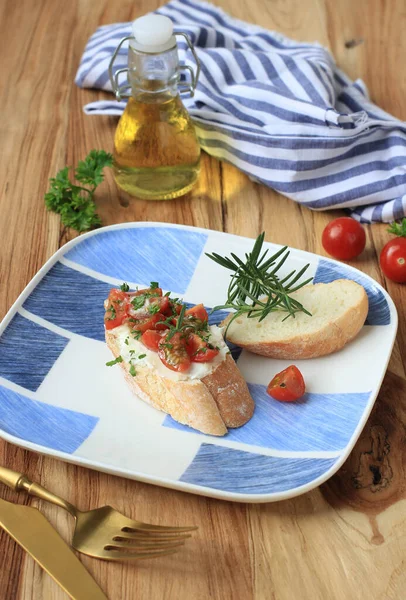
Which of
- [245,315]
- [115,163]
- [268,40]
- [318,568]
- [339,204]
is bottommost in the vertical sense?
[318,568]

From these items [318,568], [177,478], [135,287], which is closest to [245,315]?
[135,287]

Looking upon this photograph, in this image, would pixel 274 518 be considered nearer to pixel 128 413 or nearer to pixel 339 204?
pixel 128 413

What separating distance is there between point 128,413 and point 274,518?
49cm

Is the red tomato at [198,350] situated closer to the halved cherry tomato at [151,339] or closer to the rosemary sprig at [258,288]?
the halved cherry tomato at [151,339]

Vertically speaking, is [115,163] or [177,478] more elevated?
[115,163]

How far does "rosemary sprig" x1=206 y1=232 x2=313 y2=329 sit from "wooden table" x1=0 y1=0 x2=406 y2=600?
0.37m

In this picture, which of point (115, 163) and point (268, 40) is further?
point (268, 40)

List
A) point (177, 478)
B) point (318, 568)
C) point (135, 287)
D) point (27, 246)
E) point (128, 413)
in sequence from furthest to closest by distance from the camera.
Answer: point (27, 246)
point (135, 287)
point (128, 413)
point (177, 478)
point (318, 568)

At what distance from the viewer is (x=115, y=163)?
2.85 m

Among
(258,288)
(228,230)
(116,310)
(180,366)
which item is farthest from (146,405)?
(228,230)

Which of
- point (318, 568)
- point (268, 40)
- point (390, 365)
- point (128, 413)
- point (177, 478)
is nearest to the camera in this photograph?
point (318, 568)

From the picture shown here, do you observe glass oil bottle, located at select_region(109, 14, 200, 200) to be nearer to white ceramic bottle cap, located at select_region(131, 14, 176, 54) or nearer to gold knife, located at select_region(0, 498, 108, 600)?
white ceramic bottle cap, located at select_region(131, 14, 176, 54)

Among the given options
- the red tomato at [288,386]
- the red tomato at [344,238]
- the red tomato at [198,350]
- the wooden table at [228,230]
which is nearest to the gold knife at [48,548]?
the wooden table at [228,230]

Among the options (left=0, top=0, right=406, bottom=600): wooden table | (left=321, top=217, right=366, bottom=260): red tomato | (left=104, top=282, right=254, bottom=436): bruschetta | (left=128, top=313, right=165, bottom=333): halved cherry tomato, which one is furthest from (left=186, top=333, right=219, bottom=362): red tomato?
(left=321, top=217, right=366, bottom=260): red tomato
